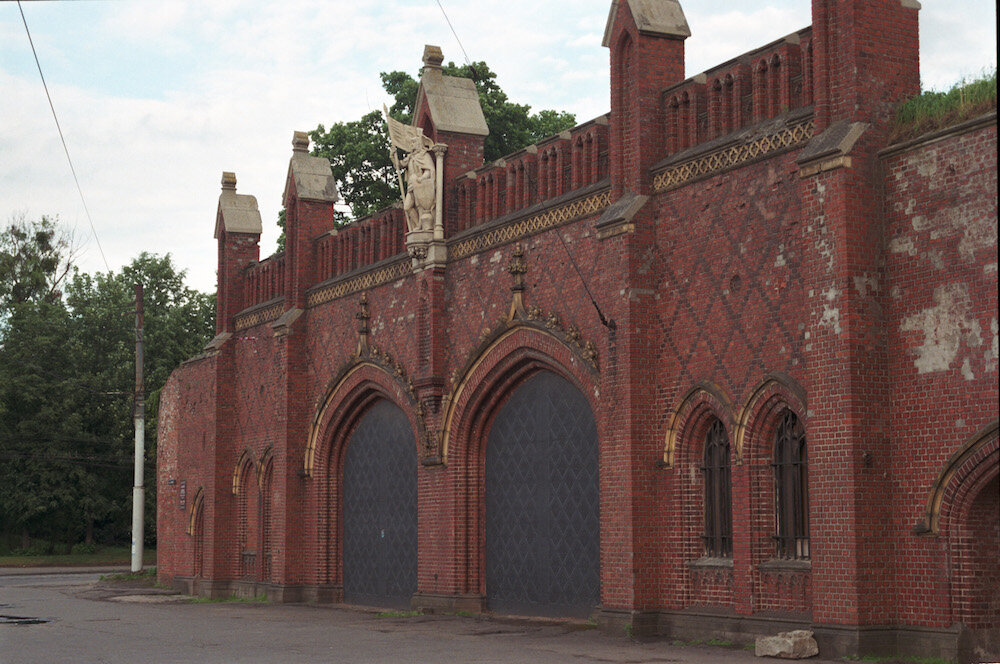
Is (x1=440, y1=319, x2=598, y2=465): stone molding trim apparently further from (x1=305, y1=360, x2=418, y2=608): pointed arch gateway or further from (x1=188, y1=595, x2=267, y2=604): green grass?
(x1=188, y1=595, x2=267, y2=604): green grass

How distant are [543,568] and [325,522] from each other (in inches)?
316

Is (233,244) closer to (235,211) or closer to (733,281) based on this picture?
(235,211)

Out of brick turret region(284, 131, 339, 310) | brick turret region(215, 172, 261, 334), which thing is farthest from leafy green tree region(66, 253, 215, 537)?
brick turret region(284, 131, 339, 310)

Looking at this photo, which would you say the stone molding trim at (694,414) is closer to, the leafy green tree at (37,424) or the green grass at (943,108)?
the green grass at (943,108)

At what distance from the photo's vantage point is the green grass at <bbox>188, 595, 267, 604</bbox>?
28.3m

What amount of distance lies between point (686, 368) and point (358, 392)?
10.3 metres

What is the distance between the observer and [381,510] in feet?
83.3

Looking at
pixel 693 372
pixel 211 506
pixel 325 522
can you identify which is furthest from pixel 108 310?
pixel 693 372

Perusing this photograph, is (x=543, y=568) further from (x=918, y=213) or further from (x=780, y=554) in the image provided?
(x=918, y=213)

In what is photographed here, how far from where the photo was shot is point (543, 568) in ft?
66.4

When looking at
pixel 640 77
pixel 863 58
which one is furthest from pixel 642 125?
pixel 863 58

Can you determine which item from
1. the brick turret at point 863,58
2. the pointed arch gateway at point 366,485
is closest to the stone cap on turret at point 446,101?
the pointed arch gateway at point 366,485

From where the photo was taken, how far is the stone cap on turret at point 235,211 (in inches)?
1266

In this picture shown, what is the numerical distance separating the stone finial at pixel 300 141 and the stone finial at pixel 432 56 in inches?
230
